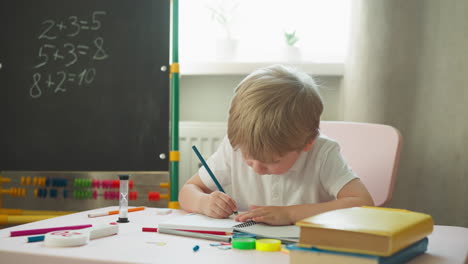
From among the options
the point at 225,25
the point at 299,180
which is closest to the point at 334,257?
the point at 299,180

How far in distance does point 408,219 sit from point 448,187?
1.31 m

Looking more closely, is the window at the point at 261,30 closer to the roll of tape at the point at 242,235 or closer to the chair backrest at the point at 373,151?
the chair backrest at the point at 373,151

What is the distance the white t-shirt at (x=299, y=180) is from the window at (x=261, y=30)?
1476mm

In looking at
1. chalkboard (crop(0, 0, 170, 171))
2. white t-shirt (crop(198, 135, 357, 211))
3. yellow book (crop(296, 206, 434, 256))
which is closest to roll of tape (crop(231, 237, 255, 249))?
yellow book (crop(296, 206, 434, 256))

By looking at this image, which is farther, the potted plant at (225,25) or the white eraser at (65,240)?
the potted plant at (225,25)

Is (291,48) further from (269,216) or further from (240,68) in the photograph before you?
(269,216)

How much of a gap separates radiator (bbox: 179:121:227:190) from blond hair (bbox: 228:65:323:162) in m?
1.57

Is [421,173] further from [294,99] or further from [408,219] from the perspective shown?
[408,219]

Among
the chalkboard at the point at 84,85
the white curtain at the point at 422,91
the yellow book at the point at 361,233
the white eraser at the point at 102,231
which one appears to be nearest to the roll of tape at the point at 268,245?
the yellow book at the point at 361,233

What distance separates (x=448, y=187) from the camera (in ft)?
6.37

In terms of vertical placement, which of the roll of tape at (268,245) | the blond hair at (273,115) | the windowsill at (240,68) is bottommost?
the roll of tape at (268,245)

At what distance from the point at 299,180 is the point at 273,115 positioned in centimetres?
34

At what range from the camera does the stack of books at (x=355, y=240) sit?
0.64 meters

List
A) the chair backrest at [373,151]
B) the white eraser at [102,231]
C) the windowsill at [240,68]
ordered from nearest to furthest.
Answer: the white eraser at [102,231] < the chair backrest at [373,151] < the windowsill at [240,68]
